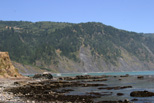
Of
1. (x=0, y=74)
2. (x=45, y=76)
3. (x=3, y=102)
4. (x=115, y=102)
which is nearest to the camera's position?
(x=3, y=102)

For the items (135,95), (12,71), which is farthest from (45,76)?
Result: (135,95)

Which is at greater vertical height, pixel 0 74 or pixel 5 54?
pixel 5 54

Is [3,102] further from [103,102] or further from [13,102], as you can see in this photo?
[103,102]

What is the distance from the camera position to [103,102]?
34750mm

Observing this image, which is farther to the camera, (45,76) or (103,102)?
(45,76)

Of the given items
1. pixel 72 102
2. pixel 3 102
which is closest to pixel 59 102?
pixel 72 102

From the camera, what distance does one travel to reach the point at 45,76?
12150 centimetres

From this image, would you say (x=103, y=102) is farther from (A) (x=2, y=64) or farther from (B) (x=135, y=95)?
(A) (x=2, y=64)

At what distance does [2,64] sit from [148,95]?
250 ft

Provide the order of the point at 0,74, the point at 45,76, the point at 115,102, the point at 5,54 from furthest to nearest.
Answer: the point at 45,76 → the point at 5,54 → the point at 0,74 → the point at 115,102

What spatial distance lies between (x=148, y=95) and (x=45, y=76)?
278 ft

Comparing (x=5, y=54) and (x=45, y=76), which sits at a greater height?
(x=5, y=54)

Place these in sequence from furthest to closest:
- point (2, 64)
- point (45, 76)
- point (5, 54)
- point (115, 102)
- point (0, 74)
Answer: point (45, 76) < point (5, 54) < point (2, 64) < point (0, 74) < point (115, 102)

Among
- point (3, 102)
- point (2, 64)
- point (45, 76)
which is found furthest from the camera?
point (45, 76)
